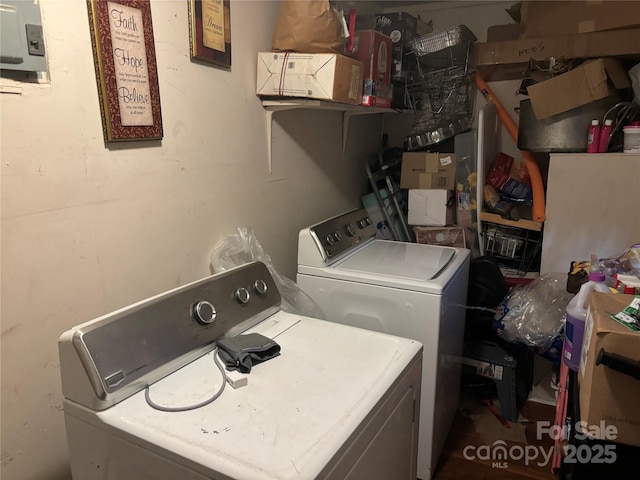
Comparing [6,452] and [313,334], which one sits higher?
[313,334]

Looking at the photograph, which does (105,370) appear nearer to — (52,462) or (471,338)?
(52,462)

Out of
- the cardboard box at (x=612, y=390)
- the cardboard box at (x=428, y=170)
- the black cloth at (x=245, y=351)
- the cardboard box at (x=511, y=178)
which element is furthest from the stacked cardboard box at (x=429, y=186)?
the cardboard box at (x=612, y=390)

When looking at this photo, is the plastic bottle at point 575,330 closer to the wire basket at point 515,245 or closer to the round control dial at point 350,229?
the round control dial at point 350,229

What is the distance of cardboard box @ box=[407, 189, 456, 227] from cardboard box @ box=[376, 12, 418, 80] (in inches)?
25.2

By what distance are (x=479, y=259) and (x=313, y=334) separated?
1299mm

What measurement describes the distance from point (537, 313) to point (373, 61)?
1.32 meters

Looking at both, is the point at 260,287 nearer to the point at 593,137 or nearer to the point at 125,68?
the point at 125,68

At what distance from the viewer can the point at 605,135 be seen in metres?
2.08

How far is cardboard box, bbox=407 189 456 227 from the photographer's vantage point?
8.45 feet

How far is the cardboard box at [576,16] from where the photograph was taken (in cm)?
204

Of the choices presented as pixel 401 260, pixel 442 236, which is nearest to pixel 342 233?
pixel 401 260

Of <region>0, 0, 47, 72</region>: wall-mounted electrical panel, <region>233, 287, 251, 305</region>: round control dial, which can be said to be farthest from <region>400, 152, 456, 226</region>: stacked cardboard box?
<region>0, 0, 47, 72</region>: wall-mounted electrical panel

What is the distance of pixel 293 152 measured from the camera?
2057 mm

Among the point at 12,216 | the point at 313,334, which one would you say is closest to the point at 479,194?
the point at 313,334
